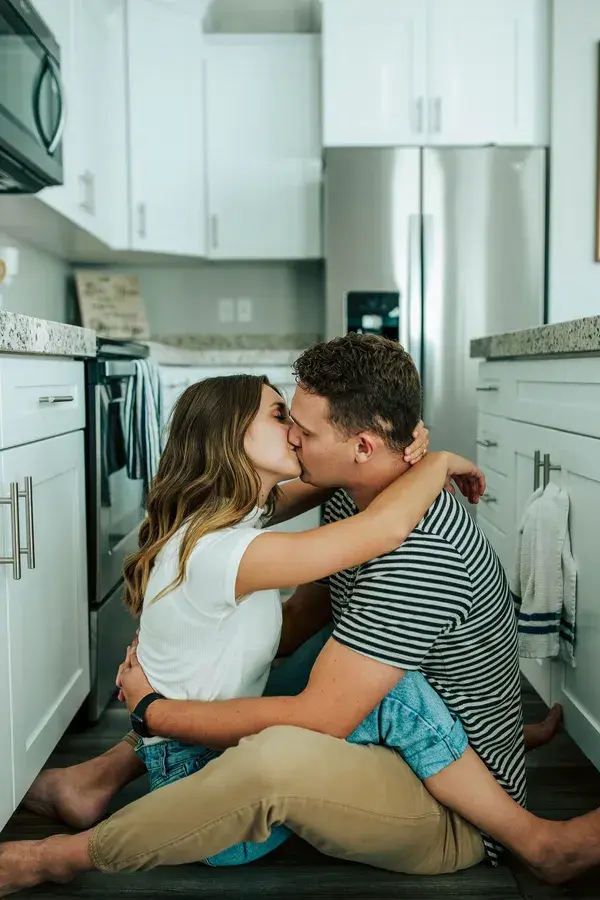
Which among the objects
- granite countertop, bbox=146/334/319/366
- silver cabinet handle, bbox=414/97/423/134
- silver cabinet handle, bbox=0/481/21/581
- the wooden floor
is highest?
silver cabinet handle, bbox=414/97/423/134

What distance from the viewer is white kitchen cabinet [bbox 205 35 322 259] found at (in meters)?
3.80

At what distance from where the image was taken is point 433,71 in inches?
140

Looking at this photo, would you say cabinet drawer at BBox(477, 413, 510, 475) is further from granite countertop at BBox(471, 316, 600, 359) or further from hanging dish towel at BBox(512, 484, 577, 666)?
hanging dish towel at BBox(512, 484, 577, 666)

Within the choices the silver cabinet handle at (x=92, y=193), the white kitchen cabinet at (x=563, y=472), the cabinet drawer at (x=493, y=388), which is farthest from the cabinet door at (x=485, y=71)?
the white kitchen cabinet at (x=563, y=472)

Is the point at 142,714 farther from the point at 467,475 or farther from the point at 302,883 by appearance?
the point at 467,475

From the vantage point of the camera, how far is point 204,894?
4.61 feet

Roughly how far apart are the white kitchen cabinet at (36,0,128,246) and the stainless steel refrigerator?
2.98 ft

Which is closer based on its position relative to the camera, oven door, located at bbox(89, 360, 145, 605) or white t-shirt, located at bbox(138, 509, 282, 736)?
white t-shirt, located at bbox(138, 509, 282, 736)

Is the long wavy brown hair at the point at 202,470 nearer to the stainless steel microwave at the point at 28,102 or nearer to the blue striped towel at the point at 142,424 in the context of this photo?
the stainless steel microwave at the point at 28,102

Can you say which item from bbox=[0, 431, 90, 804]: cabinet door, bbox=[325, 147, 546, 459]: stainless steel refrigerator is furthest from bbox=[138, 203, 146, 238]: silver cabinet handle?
Answer: bbox=[0, 431, 90, 804]: cabinet door

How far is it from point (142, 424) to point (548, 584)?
1241mm

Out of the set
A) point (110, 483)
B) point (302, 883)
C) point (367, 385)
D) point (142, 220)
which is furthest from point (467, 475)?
point (142, 220)

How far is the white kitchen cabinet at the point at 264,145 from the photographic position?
3.80m

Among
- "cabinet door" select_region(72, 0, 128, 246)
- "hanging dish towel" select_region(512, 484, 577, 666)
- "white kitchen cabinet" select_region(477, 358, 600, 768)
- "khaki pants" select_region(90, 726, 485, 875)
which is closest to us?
"khaki pants" select_region(90, 726, 485, 875)
